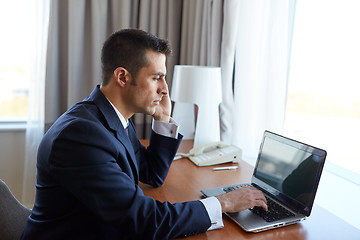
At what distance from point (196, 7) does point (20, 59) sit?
151 cm

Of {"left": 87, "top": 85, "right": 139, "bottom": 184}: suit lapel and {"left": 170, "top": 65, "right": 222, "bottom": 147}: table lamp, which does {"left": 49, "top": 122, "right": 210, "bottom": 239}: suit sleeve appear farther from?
{"left": 170, "top": 65, "right": 222, "bottom": 147}: table lamp

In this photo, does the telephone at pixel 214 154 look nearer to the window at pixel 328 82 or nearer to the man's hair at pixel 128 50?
the window at pixel 328 82

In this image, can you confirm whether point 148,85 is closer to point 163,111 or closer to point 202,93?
point 163,111

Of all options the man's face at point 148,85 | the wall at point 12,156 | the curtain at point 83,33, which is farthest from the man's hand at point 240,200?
the wall at point 12,156

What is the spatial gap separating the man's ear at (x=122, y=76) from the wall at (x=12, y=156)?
184 cm

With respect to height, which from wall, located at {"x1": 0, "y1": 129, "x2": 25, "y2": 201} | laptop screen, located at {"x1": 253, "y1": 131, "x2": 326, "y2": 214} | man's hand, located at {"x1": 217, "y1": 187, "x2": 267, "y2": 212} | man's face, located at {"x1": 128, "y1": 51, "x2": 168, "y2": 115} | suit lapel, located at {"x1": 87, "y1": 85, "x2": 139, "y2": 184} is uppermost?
man's face, located at {"x1": 128, "y1": 51, "x2": 168, "y2": 115}

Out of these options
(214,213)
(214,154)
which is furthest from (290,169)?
(214,154)

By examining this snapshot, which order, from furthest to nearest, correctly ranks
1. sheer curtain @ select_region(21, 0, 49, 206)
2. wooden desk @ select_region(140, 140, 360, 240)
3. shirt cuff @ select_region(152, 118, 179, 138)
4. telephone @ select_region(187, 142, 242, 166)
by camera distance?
1. sheer curtain @ select_region(21, 0, 49, 206)
2. telephone @ select_region(187, 142, 242, 166)
3. shirt cuff @ select_region(152, 118, 179, 138)
4. wooden desk @ select_region(140, 140, 360, 240)

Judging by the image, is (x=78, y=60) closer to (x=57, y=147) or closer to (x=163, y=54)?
(x=163, y=54)

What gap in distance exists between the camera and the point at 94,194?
997mm

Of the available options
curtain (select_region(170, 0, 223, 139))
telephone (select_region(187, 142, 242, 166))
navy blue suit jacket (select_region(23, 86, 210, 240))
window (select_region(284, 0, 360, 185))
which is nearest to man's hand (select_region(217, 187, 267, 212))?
navy blue suit jacket (select_region(23, 86, 210, 240))

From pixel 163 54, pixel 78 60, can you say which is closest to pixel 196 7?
pixel 78 60

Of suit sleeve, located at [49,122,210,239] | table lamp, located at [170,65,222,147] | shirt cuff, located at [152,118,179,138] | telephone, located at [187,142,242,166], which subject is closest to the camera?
suit sleeve, located at [49,122,210,239]

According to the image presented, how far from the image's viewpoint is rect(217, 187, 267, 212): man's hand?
1.19 meters
